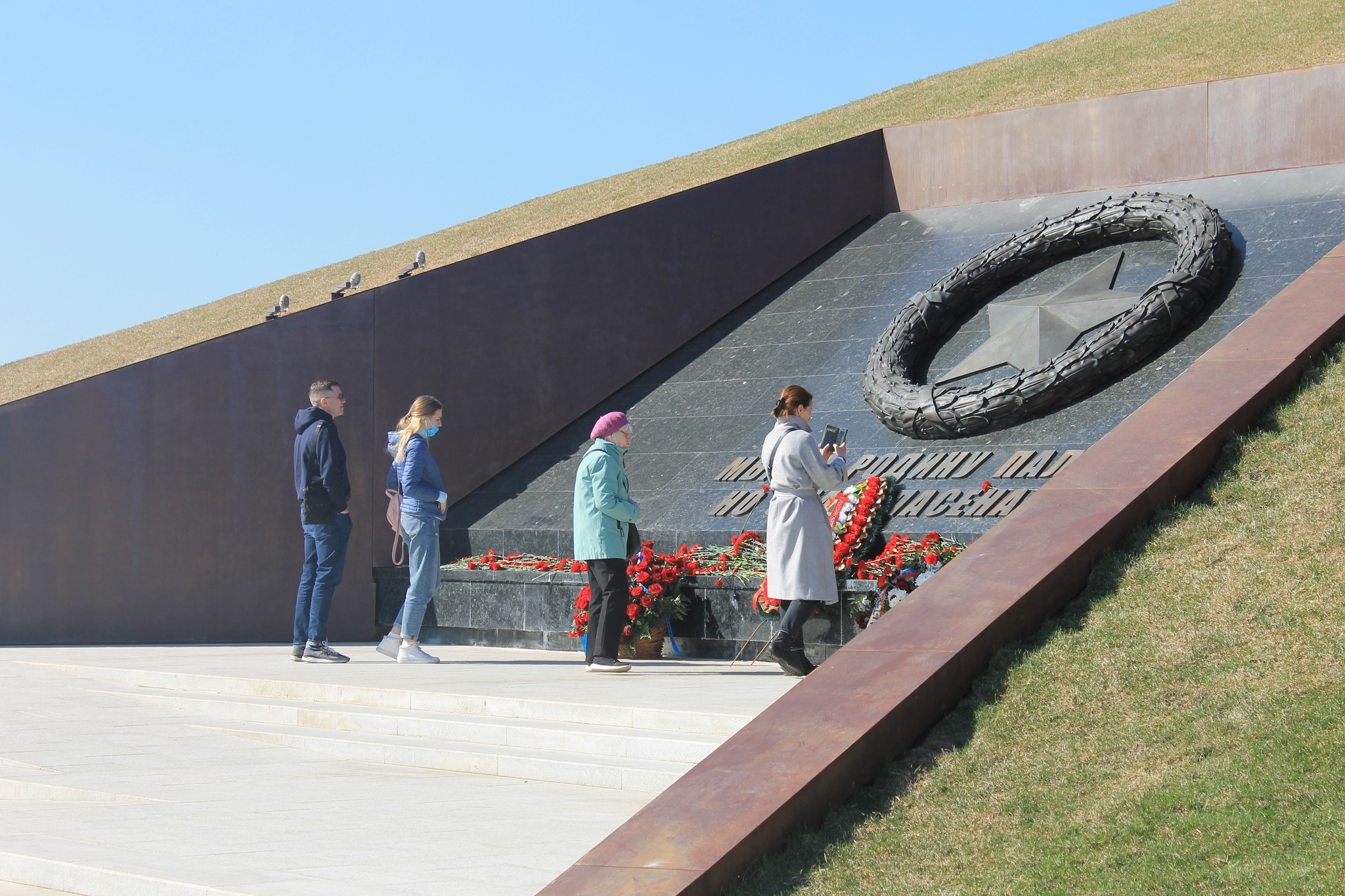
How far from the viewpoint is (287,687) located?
7129 millimetres

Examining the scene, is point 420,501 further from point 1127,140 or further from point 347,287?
point 1127,140

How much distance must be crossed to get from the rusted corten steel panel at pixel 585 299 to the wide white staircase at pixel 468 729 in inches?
153

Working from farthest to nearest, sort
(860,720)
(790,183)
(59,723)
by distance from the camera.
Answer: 1. (790,183)
2. (59,723)
3. (860,720)

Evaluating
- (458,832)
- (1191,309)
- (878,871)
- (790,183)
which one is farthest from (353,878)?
(790,183)

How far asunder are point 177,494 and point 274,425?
86 centimetres

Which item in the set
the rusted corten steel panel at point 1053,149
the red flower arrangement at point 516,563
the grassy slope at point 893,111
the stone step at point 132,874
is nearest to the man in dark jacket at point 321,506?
the red flower arrangement at point 516,563

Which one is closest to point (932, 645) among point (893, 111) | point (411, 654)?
point (411, 654)

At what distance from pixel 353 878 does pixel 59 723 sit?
3341 millimetres

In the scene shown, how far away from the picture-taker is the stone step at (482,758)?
5168mm

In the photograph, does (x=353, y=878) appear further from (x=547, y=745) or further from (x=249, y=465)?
(x=249, y=465)

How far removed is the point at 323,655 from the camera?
8234 millimetres

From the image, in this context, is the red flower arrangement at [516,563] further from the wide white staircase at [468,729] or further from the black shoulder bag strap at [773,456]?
the black shoulder bag strap at [773,456]

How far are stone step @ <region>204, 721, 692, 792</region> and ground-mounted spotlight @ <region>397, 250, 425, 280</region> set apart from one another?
5159 mm

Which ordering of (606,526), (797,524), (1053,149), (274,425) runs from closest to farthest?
(797,524) → (606,526) → (274,425) → (1053,149)
